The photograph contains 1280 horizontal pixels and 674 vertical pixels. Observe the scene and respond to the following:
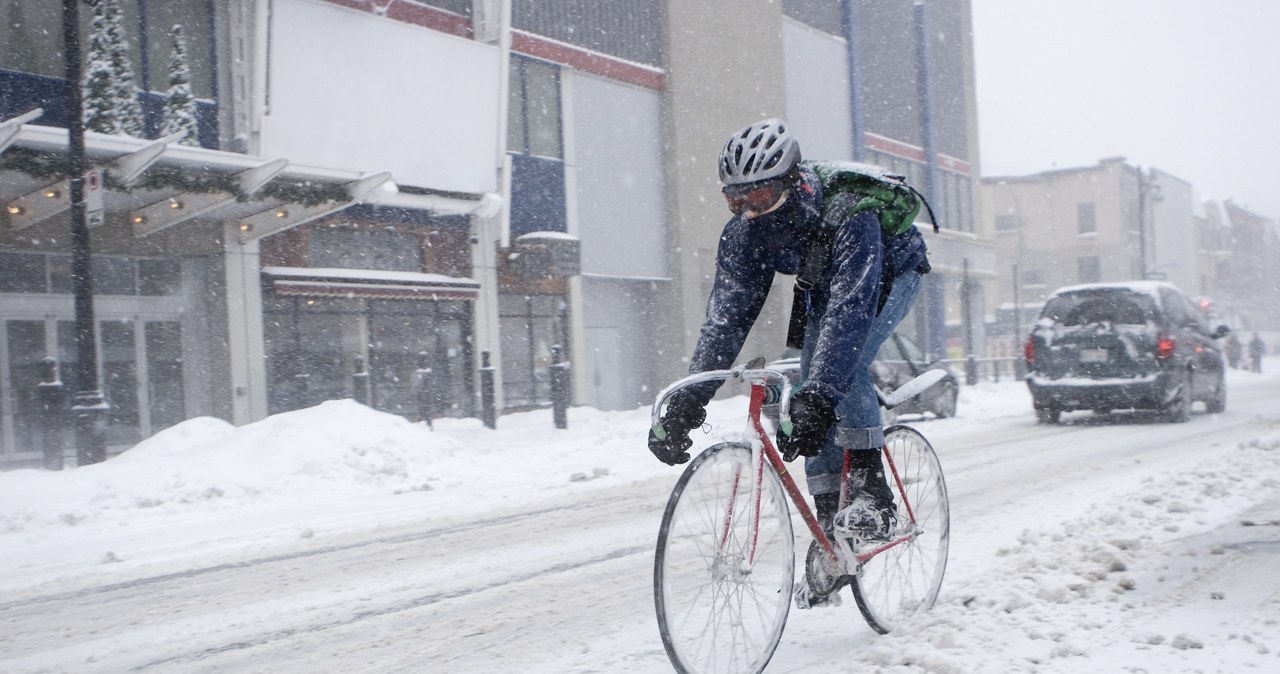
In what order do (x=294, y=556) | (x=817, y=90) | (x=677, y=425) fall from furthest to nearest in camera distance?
(x=817, y=90) → (x=294, y=556) → (x=677, y=425)

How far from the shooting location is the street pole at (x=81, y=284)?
11.0 meters

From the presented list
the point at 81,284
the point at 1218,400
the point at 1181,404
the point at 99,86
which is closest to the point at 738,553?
the point at 81,284

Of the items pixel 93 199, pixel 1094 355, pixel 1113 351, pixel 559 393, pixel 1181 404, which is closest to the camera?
pixel 93 199

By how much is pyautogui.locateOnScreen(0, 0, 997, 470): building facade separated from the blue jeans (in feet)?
40.3

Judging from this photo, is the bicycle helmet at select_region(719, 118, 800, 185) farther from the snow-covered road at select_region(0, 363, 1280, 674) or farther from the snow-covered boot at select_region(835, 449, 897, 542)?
the snow-covered boot at select_region(835, 449, 897, 542)

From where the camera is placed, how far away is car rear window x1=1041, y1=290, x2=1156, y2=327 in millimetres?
12570

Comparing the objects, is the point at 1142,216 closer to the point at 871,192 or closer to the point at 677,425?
the point at 871,192

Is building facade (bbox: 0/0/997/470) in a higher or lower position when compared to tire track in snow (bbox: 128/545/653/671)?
higher

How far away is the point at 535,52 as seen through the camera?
22.5 meters

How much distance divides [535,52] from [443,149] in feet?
13.9

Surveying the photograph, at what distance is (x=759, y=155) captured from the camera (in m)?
3.13

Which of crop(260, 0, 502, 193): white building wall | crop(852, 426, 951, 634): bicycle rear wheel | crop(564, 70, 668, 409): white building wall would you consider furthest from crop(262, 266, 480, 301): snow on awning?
crop(852, 426, 951, 634): bicycle rear wheel

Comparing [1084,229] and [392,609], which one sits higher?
[1084,229]

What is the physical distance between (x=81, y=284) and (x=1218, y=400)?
1473 centimetres
